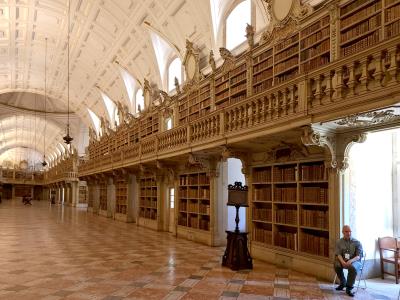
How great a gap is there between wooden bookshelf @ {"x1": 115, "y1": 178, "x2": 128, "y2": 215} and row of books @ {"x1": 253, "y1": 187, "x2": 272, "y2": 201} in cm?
1131

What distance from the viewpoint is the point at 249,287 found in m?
6.47

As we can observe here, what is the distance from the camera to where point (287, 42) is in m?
8.16

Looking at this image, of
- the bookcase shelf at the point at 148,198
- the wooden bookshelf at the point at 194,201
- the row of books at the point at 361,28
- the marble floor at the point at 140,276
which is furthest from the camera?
the bookcase shelf at the point at 148,198

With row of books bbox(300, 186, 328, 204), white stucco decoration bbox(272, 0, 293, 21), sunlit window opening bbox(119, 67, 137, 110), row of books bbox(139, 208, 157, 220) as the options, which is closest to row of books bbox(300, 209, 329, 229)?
row of books bbox(300, 186, 328, 204)

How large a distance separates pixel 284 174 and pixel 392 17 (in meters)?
3.90

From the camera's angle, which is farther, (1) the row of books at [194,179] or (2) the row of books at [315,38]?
(1) the row of books at [194,179]

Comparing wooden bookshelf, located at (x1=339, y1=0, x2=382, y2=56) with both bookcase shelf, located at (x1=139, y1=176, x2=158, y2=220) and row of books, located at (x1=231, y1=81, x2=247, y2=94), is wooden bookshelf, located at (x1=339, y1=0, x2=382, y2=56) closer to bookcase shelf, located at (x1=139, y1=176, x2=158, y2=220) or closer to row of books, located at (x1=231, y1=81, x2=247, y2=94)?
row of books, located at (x1=231, y1=81, x2=247, y2=94)

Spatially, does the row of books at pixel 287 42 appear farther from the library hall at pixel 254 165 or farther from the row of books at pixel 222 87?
the row of books at pixel 222 87

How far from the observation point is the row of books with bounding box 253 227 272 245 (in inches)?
352

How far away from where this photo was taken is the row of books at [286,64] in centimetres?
789

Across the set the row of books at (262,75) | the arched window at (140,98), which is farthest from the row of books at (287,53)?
the arched window at (140,98)

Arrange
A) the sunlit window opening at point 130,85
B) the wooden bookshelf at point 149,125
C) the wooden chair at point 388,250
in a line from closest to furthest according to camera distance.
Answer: the wooden chair at point 388,250 < the wooden bookshelf at point 149,125 < the sunlit window opening at point 130,85

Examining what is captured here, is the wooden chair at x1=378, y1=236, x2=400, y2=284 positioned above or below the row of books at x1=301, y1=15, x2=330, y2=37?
below

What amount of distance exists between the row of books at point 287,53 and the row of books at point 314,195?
2800 millimetres
